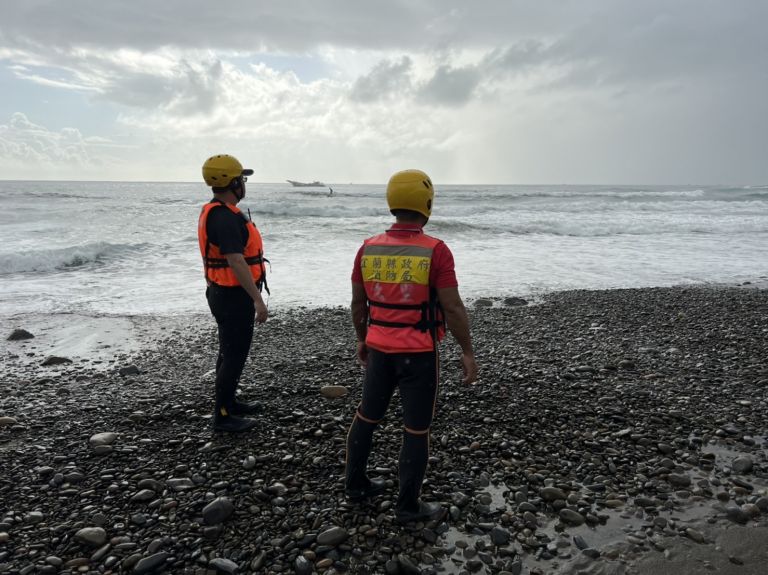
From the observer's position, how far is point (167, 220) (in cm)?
3086

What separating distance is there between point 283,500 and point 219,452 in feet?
3.44

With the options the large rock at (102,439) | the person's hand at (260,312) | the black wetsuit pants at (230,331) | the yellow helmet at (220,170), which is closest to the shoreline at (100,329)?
the large rock at (102,439)

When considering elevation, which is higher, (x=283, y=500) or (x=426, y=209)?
(x=426, y=209)

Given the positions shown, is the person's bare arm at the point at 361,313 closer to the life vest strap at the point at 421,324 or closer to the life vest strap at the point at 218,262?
the life vest strap at the point at 421,324

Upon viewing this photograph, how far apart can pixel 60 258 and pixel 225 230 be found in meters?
15.0

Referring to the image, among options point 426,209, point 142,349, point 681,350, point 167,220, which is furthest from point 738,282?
point 167,220

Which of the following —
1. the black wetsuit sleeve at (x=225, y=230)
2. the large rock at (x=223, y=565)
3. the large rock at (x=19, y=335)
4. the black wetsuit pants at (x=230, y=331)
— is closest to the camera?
the large rock at (x=223, y=565)

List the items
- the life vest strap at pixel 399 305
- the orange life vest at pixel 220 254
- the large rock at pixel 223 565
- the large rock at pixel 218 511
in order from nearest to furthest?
1. the large rock at pixel 223 565
2. the life vest strap at pixel 399 305
3. the large rock at pixel 218 511
4. the orange life vest at pixel 220 254

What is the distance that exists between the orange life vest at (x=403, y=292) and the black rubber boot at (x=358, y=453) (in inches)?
26.7

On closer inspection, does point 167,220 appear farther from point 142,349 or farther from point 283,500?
point 283,500

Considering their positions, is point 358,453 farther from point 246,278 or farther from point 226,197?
point 226,197

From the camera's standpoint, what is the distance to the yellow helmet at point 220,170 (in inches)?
171

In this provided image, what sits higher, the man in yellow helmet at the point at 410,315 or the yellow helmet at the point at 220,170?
the yellow helmet at the point at 220,170

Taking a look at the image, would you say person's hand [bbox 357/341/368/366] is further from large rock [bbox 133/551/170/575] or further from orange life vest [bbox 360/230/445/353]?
large rock [bbox 133/551/170/575]
